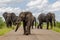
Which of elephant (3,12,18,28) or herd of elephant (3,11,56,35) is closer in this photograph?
herd of elephant (3,11,56,35)

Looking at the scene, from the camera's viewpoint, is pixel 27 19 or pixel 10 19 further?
pixel 10 19

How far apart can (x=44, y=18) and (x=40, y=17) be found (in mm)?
1915

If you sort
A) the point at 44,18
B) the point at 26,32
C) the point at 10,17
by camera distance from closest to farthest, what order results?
1. the point at 26,32
2. the point at 44,18
3. the point at 10,17

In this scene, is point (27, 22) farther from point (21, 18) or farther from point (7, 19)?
point (7, 19)

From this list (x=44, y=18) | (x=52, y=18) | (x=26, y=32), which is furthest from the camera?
(x=44, y=18)

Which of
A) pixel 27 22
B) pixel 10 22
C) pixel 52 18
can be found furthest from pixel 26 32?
pixel 10 22

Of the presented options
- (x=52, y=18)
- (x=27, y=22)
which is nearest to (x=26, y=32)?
(x=27, y=22)

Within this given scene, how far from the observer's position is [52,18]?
37969 millimetres

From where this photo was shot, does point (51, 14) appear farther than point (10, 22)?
No

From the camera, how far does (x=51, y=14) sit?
125ft

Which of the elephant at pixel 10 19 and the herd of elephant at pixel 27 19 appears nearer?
the herd of elephant at pixel 27 19

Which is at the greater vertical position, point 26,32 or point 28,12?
point 28,12

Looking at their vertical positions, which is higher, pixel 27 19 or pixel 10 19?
→ pixel 27 19

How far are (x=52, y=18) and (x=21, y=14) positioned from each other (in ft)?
51.8
